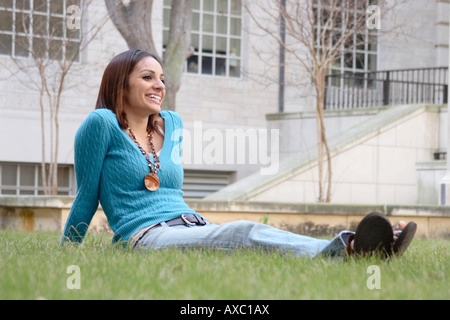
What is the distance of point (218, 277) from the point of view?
3.29m

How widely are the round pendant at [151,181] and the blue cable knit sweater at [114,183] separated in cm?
4

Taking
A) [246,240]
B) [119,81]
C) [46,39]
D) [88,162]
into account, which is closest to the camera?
[246,240]

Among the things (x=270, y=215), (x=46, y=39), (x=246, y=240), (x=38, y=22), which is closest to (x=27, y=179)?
(x=38, y=22)

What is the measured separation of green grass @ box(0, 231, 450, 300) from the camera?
9.67 ft

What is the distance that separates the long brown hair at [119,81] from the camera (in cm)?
446

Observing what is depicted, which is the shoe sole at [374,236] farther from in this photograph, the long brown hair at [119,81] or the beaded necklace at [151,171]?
the long brown hair at [119,81]

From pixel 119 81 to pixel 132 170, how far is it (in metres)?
0.54

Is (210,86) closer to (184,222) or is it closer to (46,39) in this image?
(46,39)

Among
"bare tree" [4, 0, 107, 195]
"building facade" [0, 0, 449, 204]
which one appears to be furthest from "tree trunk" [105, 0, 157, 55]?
"building facade" [0, 0, 449, 204]

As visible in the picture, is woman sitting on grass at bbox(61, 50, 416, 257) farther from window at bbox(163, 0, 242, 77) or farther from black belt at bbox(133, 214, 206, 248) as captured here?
window at bbox(163, 0, 242, 77)

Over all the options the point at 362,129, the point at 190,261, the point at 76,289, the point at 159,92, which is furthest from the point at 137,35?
the point at 76,289

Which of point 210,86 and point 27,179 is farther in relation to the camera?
point 210,86

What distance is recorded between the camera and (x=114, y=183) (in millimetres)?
4359

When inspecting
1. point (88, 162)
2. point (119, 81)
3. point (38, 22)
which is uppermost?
point (38, 22)
